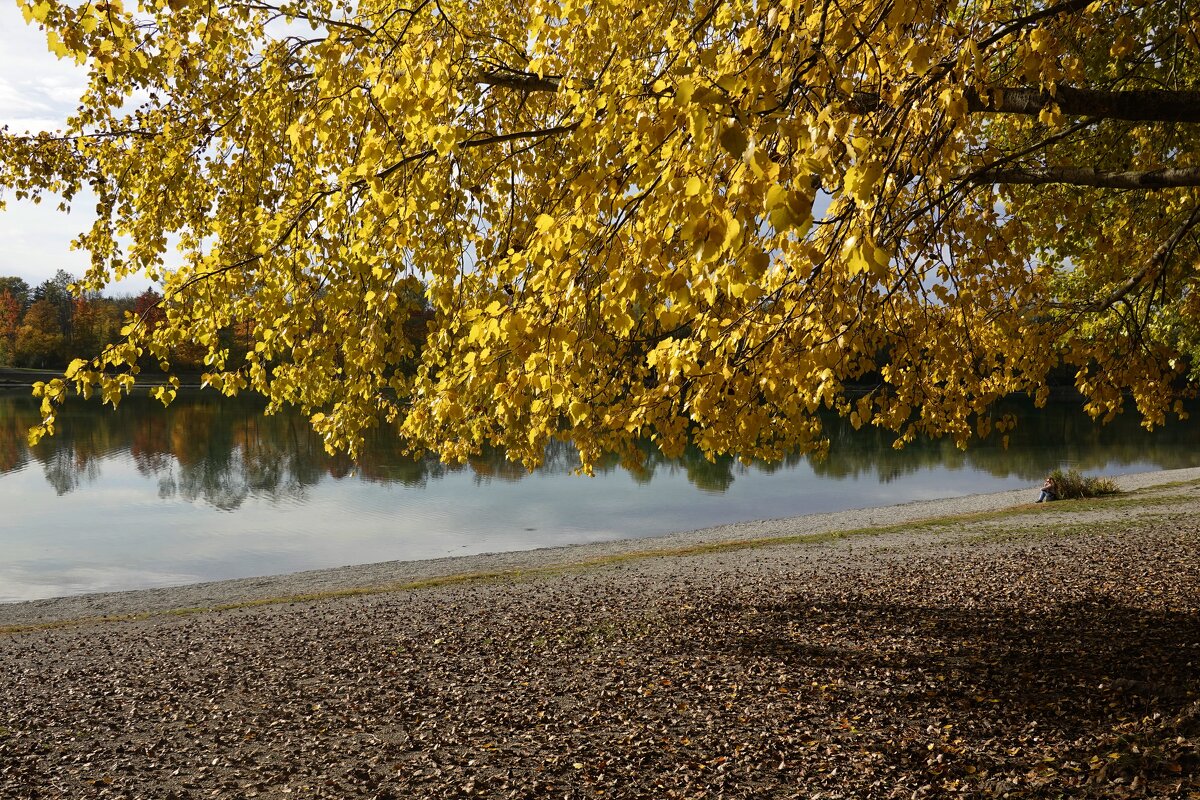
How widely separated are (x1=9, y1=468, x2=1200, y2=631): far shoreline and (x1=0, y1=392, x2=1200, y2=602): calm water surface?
1.97 meters

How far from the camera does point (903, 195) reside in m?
5.40

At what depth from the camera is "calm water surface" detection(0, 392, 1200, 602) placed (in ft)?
67.0

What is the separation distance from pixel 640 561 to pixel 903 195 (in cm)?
1115

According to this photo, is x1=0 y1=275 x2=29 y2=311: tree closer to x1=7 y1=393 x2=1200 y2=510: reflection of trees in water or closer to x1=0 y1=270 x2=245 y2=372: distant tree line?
x1=0 y1=270 x2=245 y2=372: distant tree line

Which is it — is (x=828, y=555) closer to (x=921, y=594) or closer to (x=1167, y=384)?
(x=921, y=594)

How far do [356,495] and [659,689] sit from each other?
22.2 metres

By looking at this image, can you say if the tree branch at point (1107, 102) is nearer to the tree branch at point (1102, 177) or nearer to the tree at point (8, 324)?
the tree branch at point (1102, 177)

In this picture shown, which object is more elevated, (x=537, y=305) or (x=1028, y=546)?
(x=537, y=305)

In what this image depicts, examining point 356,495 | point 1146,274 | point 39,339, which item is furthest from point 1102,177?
point 39,339

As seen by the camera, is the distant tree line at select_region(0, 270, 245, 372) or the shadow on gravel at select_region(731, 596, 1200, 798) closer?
the shadow on gravel at select_region(731, 596, 1200, 798)

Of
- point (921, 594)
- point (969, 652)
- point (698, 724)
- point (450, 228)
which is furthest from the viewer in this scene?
point (921, 594)

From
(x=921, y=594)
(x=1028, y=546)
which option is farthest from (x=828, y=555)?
(x=921, y=594)

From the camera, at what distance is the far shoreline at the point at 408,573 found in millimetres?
14297

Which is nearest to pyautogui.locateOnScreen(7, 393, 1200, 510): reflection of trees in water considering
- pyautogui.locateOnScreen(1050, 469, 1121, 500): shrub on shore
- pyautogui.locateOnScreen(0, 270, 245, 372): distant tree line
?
pyautogui.locateOnScreen(1050, 469, 1121, 500): shrub on shore
